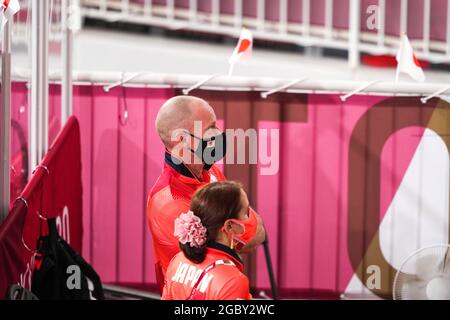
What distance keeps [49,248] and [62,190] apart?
56 centimetres

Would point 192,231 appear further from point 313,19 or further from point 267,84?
point 313,19

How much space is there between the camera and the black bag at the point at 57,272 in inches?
96.7

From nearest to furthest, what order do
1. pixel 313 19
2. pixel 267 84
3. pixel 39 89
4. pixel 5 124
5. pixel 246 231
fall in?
pixel 5 124, pixel 246 231, pixel 39 89, pixel 267 84, pixel 313 19

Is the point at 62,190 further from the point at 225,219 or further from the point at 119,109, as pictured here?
the point at 225,219

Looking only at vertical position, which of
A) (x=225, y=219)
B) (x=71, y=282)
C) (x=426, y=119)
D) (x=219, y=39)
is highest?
(x=219, y=39)

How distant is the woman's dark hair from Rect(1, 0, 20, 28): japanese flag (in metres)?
0.58

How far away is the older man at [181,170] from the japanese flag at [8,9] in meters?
0.55

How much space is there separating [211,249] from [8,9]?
70cm

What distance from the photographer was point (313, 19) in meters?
4.96

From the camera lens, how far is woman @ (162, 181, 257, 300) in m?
2.17

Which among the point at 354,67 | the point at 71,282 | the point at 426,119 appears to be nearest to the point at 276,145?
the point at 426,119

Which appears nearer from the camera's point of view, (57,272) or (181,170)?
(57,272)

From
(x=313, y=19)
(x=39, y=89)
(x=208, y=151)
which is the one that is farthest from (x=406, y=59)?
(x=313, y=19)

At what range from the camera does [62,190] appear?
3061 mm
